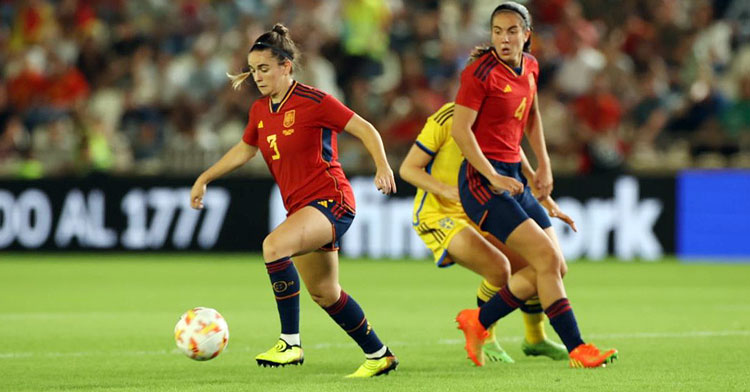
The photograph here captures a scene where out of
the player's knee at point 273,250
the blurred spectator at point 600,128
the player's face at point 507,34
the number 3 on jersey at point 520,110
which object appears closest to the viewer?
the player's knee at point 273,250

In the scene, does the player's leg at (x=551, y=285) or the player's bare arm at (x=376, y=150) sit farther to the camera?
the player's leg at (x=551, y=285)

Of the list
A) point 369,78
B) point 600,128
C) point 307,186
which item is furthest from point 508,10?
point 369,78

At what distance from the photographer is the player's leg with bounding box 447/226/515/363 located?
25.5 ft

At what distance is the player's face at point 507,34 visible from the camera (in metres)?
7.10

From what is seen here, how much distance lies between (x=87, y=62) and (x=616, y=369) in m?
14.8

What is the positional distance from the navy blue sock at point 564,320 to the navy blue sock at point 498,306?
0.36 meters

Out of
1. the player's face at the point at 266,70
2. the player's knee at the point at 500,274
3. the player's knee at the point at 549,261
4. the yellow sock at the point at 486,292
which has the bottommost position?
the yellow sock at the point at 486,292

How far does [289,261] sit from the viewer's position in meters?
6.98

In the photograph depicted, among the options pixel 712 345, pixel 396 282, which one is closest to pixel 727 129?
pixel 396 282

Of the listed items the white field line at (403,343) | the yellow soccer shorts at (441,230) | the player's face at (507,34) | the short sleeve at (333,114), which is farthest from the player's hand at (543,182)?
the white field line at (403,343)

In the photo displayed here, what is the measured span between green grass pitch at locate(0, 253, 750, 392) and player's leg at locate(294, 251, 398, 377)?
19 cm

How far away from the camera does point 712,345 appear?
8320 millimetres

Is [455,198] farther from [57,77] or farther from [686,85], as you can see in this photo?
[57,77]

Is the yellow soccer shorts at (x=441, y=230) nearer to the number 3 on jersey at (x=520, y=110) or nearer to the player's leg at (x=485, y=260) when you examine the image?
the player's leg at (x=485, y=260)
